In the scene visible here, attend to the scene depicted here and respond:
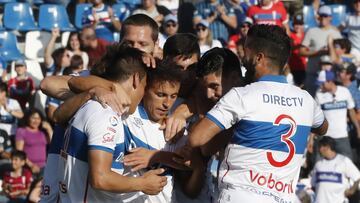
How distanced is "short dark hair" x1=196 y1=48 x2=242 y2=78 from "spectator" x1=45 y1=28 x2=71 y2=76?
24.8 ft

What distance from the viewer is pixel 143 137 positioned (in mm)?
5539

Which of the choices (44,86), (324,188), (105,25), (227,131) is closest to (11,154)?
(105,25)

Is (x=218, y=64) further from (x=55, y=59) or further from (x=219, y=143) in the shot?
(x=55, y=59)

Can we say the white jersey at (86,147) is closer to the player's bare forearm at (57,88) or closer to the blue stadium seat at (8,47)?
the player's bare forearm at (57,88)

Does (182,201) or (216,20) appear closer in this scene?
(182,201)

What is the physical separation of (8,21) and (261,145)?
10.1m

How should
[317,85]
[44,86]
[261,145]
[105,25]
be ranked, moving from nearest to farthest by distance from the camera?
[261,145], [44,86], [317,85], [105,25]

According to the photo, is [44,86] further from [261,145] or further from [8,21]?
[8,21]

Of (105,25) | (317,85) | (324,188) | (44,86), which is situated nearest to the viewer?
(44,86)

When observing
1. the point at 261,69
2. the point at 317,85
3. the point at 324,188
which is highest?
the point at 261,69

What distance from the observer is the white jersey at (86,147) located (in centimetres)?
501

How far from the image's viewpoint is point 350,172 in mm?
11625

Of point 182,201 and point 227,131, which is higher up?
point 227,131

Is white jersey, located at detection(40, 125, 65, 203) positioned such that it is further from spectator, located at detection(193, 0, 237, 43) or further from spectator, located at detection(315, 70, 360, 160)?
spectator, located at detection(193, 0, 237, 43)
